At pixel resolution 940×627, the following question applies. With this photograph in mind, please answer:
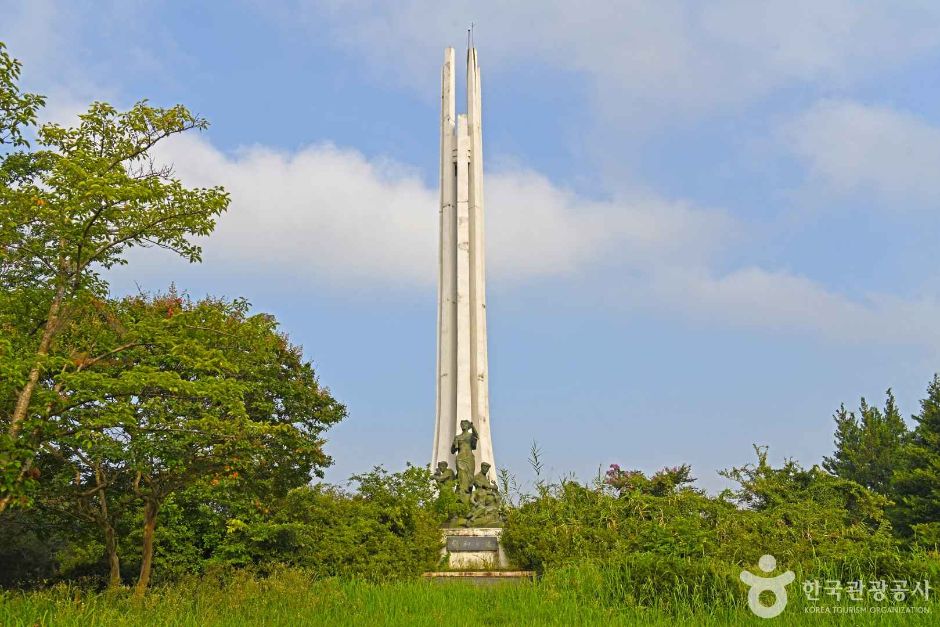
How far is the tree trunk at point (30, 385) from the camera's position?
672 centimetres

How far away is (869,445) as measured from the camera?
2527 cm

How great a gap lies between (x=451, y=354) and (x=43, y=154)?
986 cm

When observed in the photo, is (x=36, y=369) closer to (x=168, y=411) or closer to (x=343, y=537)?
(x=168, y=411)

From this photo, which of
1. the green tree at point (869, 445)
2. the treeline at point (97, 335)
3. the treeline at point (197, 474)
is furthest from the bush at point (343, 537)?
the green tree at point (869, 445)

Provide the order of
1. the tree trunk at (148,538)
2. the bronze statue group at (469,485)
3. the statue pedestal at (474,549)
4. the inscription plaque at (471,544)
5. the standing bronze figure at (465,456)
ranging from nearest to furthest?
the tree trunk at (148,538) → the statue pedestal at (474,549) → the inscription plaque at (471,544) → the bronze statue group at (469,485) → the standing bronze figure at (465,456)

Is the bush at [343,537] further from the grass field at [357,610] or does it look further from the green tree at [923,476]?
the green tree at [923,476]

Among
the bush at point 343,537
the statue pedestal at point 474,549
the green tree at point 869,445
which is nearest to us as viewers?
the bush at point 343,537

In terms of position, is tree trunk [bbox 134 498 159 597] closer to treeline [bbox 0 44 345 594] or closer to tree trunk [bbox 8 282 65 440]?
treeline [bbox 0 44 345 594]

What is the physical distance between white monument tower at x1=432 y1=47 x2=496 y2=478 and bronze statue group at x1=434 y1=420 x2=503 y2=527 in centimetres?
82

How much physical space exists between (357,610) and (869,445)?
22024mm

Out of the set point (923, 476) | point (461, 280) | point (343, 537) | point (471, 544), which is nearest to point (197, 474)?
point (343, 537)

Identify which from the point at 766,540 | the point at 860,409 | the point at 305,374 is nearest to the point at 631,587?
the point at 766,540

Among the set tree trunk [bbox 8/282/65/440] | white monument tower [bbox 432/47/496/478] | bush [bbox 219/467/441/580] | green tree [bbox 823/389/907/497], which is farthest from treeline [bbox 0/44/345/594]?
green tree [bbox 823/389/907/497]

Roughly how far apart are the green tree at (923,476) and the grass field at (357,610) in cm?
1014
